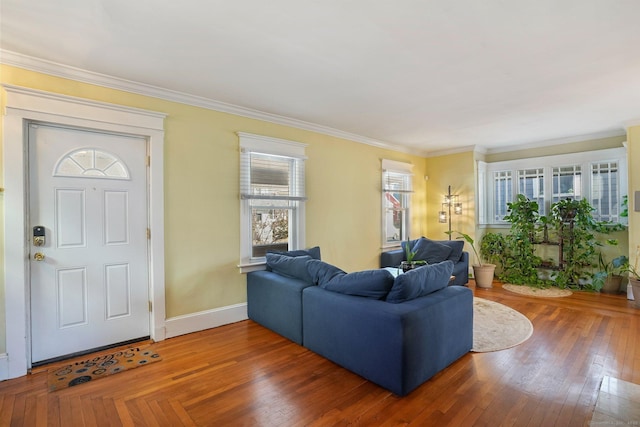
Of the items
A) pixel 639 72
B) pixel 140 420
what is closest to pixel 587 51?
pixel 639 72

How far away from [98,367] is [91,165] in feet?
5.88

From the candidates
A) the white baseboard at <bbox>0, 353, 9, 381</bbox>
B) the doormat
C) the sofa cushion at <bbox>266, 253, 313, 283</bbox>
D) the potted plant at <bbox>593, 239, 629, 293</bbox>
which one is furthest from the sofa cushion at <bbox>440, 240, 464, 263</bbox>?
the white baseboard at <bbox>0, 353, 9, 381</bbox>

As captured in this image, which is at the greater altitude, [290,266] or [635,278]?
[290,266]

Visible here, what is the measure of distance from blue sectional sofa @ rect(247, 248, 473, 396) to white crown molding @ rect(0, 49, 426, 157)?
1971mm

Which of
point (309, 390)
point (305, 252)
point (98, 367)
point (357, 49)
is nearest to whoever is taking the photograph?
point (309, 390)

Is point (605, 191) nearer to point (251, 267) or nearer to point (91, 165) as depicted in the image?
point (251, 267)

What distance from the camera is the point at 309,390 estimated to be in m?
2.30

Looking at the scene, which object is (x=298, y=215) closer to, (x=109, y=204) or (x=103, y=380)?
(x=109, y=204)

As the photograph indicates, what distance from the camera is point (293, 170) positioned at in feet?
14.3

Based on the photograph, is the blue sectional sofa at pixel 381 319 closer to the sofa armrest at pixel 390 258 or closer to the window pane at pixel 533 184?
the sofa armrest at pixel 390 258

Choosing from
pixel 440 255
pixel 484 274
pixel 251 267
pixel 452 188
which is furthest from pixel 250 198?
pixel 452 188

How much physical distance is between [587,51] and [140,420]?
4166mm

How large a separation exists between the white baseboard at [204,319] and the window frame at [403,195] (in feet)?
9.38

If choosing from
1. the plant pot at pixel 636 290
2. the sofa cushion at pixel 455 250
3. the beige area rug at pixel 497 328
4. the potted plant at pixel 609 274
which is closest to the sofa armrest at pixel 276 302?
the beige area rug at pixel 497 328
